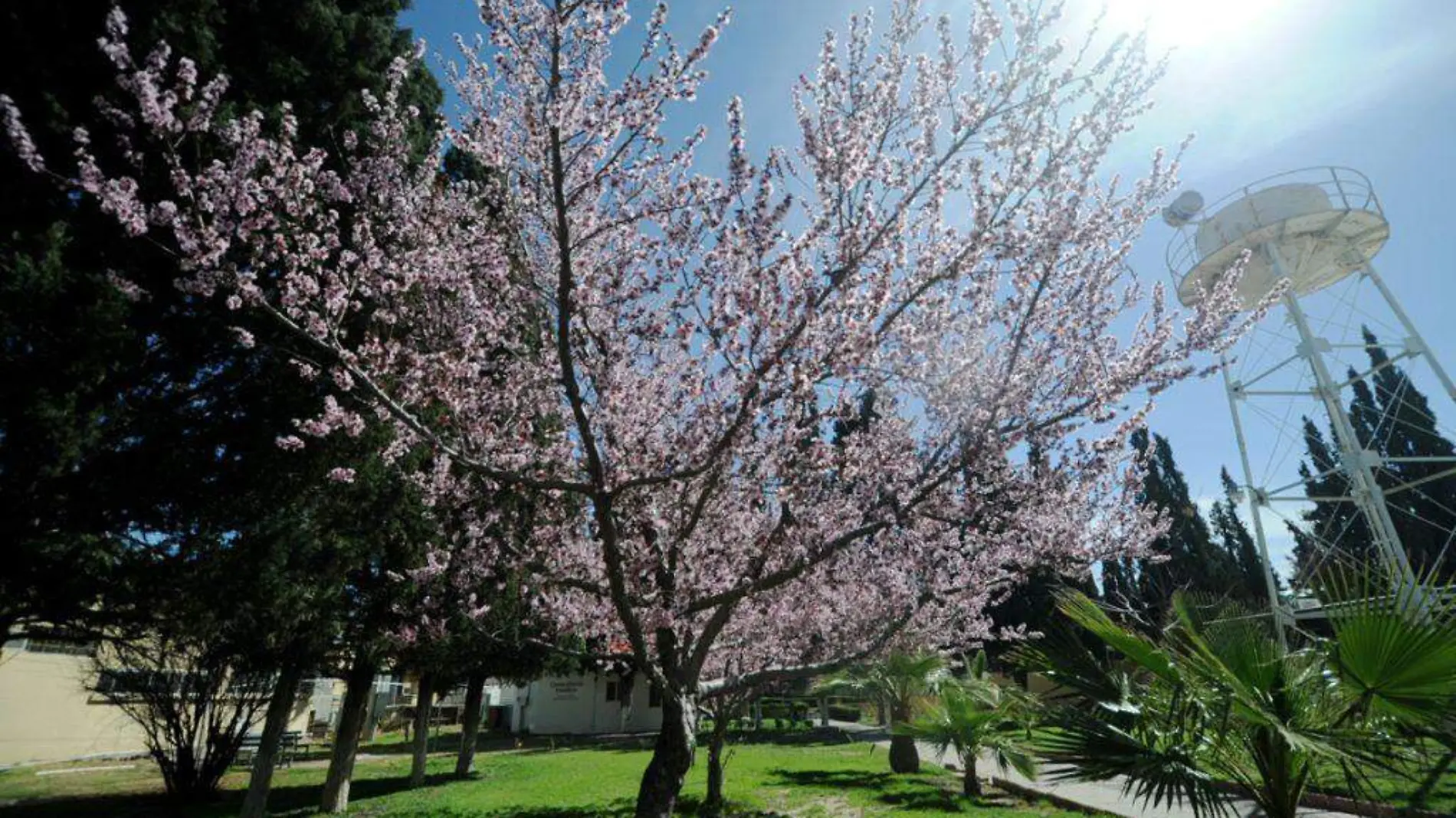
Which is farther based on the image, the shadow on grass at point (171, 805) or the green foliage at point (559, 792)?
the shadow on grass at point (171, 805)

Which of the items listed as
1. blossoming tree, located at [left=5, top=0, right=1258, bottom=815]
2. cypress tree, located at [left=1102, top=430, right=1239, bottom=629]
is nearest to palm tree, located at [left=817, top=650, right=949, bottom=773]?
blossoming tree, located at [left=5, top=0, right=1258, bottom=815]

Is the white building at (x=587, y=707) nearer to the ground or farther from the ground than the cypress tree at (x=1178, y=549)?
nearer to the ground

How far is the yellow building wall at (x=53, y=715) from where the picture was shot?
20547mm

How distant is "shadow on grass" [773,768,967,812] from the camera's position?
454 inches

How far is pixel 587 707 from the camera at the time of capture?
37719 millimetres

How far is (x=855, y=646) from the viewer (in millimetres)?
9375

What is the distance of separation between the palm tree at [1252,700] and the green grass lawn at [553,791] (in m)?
6.20

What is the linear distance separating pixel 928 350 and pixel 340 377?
5.04m

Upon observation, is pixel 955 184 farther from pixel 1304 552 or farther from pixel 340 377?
pixel 1304 552

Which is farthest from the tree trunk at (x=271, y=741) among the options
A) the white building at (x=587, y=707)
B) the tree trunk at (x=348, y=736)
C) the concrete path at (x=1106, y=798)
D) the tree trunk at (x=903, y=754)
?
the white building at (x=587, y=707)

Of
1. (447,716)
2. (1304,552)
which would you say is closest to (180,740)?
(447,716)

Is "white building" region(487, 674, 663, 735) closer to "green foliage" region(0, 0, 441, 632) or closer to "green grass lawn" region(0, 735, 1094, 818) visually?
"green grass lawn" region(0, 735, 1094, 818)

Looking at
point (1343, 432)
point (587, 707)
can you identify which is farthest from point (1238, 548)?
point (587, 707)

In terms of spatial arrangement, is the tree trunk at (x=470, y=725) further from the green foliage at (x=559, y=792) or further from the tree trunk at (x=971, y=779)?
the tree trunk at (x=971, y=779)
